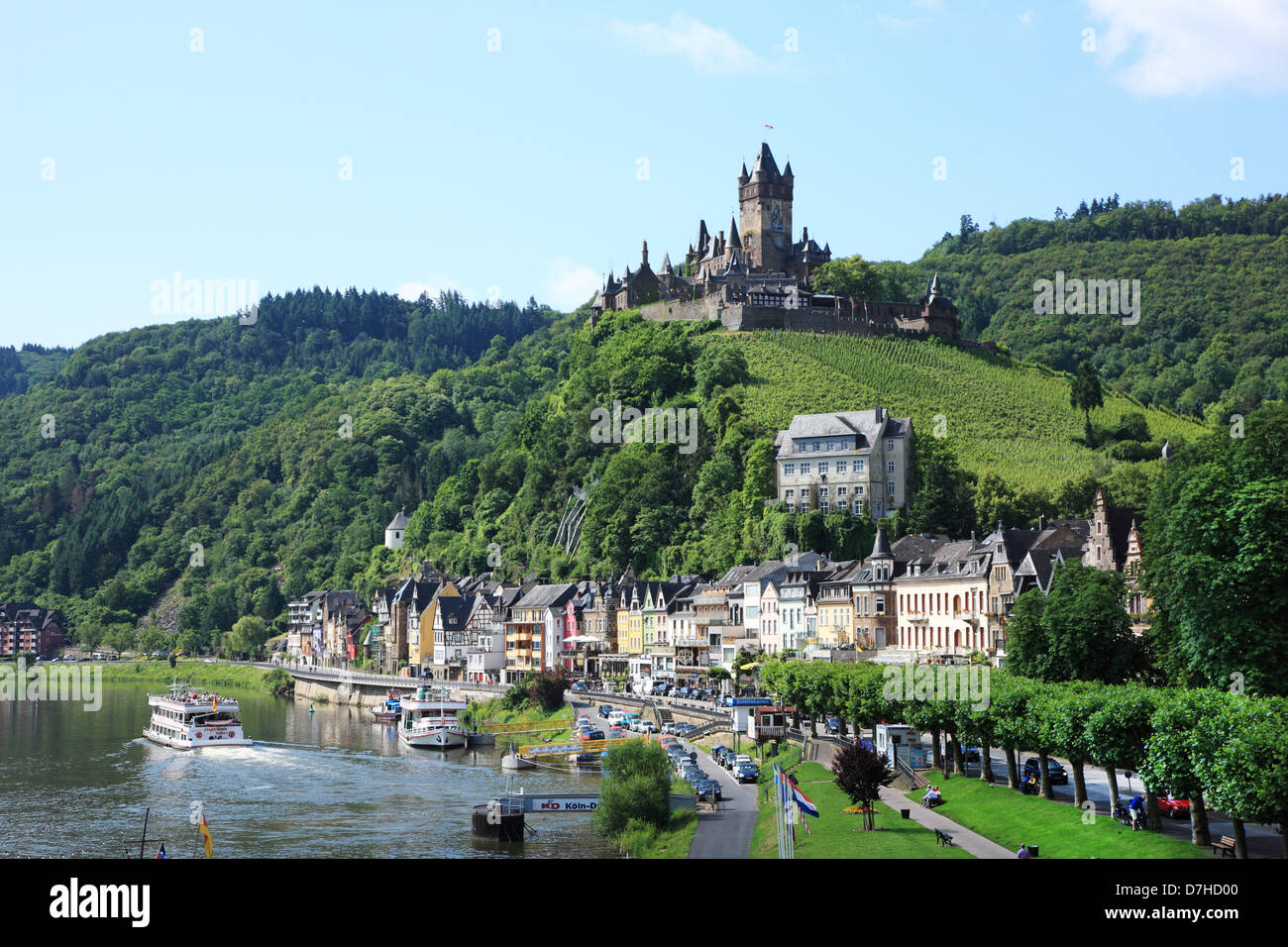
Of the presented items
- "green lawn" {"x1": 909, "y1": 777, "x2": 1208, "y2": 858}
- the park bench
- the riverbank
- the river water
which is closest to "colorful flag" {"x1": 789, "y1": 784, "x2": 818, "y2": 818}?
"green lawn" {"x1": 909, "y1": 777, "x2": 1208, "y2": 858}

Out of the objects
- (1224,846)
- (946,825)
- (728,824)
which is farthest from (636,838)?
(1224,846)

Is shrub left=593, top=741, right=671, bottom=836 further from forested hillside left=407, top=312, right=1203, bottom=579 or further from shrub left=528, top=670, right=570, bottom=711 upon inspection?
forested hillside left=407, top=312, right=1203, bottom=579

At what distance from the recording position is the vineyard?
150 meters

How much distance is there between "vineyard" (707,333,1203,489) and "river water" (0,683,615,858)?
6184 cm

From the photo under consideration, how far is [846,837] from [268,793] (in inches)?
1486

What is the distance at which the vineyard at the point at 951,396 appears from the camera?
15038 centimetres

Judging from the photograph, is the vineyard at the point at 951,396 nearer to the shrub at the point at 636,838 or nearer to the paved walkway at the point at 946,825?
the paved walkway at the point at 946,825

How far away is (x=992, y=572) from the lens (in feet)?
306

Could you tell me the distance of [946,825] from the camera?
172 feet

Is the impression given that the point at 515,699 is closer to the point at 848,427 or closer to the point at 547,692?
the point at 547,692

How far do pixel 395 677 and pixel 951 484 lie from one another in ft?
190

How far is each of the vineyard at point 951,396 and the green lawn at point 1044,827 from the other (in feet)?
272
